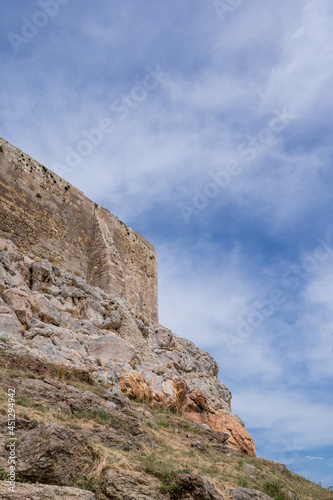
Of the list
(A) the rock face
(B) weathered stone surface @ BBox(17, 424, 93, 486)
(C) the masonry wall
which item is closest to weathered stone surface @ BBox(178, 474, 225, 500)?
(B) weathered stone surface @ BBox(17, 424, 93, 486)

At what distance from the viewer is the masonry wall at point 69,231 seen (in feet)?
53.8

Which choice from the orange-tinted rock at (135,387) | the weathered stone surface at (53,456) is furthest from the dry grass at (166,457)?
the orange-tinted rock at (135,387)

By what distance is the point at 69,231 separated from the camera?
730 inches

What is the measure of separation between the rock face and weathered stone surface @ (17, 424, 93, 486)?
248 centimetres

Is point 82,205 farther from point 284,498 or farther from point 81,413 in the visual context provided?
point 284,498

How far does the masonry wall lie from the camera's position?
16391 millimetres

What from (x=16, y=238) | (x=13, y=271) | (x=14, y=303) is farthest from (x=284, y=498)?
(x=16, y=238)

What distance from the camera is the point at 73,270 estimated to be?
18.0 metres

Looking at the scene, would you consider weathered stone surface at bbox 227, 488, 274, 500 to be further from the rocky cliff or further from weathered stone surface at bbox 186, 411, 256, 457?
weathered stone surface at bbox 186, 411, 256, 457

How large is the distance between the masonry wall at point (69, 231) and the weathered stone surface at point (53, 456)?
1132 centimetres

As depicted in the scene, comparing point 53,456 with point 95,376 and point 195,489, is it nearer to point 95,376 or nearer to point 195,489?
point 195,489

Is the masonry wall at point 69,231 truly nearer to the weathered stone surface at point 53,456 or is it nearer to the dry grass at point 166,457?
the dry grass at point 166,457

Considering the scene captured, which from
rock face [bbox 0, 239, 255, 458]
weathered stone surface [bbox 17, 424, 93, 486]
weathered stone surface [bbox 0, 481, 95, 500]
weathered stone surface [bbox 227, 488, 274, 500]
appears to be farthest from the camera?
rock face [bbox 0, 239, 255, 458]

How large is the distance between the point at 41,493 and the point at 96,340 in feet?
27.6
